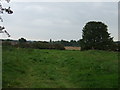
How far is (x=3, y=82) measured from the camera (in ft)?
37.1

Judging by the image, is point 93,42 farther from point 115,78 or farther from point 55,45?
point 115,78

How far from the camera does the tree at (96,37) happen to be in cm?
6238

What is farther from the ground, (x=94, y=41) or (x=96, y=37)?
(x=96, y=37)

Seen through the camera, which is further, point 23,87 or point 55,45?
point 55,45

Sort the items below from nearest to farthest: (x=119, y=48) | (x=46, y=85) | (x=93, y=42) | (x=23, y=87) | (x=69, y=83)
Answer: (x=23, y=87) → (x=46, y=85) → (x=69, y=83) → (x=119, y=48) → (x=93, y=42)

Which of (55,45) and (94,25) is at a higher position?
(94,25)

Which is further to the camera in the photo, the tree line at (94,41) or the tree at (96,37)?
the tree at (96,37)

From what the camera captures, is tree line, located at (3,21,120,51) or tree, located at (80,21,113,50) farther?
tree, located at (80,21,113,50)

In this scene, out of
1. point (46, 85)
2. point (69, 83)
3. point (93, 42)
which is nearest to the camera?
point (46, 85)

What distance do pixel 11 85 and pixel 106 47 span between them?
5271 centimetres

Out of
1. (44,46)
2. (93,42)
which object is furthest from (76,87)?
(93,42)

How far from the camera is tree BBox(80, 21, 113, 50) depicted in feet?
205

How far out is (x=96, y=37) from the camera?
63.5m

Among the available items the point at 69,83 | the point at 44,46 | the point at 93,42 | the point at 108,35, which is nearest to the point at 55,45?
the point at 44,46
